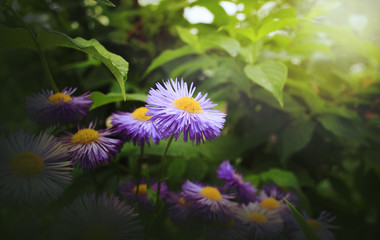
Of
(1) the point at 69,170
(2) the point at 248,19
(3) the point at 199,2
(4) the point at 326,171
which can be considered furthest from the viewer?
(4) the point at 326,171

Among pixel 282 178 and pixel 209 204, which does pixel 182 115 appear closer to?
pixel 209 204

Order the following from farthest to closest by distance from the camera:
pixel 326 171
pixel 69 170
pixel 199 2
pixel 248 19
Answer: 1. pixel 326 171
2. pixel 248 19
3. pixel 199 2
4. pixel 69 170

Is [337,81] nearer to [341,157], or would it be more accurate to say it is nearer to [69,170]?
[341,157]

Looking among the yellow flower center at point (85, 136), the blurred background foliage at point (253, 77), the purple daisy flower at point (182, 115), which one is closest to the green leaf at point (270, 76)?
the blurred background foliage at point (253, 77)

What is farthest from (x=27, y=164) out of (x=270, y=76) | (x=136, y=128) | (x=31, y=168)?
(x=270, y=76)

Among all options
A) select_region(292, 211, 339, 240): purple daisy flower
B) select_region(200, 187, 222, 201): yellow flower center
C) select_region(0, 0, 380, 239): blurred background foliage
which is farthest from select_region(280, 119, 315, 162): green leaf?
select_region(200, 187, 222, 201): yellow flower center

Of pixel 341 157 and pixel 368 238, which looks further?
pixel 341 157

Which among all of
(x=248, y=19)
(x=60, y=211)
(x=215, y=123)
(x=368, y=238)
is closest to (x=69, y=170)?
→ (x=60, y=211)
